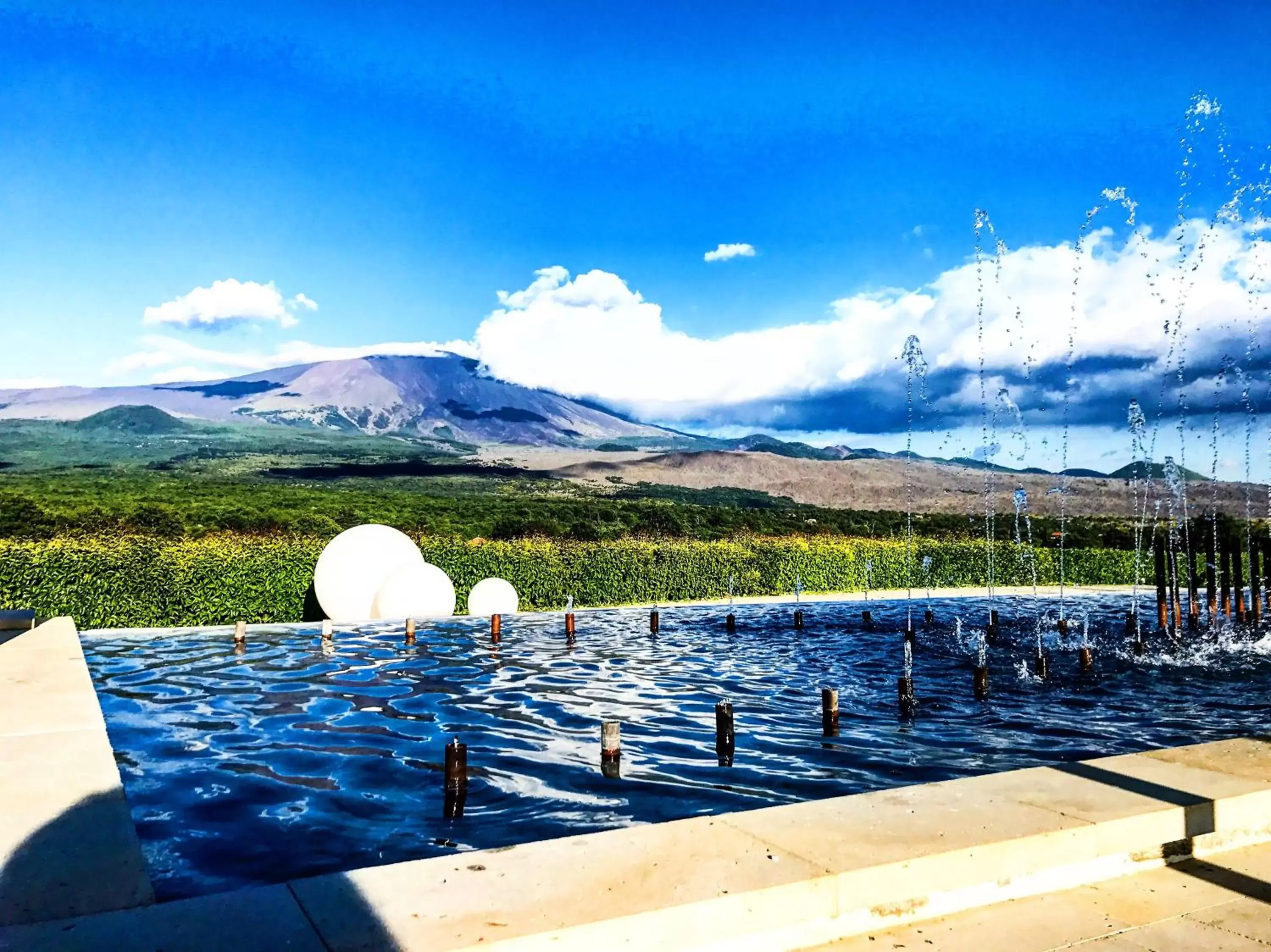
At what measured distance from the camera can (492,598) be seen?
26.2m

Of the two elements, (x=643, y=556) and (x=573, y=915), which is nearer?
(x=573, y=915)

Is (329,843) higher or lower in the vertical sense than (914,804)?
lower

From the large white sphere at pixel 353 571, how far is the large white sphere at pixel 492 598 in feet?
8.55

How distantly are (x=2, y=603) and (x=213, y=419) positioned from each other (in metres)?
153

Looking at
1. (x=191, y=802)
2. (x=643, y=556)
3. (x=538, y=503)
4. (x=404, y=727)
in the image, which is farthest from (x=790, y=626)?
(x=538, y=503)

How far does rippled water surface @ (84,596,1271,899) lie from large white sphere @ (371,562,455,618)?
0.74 meters

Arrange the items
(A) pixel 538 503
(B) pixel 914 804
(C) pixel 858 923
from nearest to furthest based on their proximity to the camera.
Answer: (C) pixel 858 923
(B) pixel 914 804
(A) pixel 538 503

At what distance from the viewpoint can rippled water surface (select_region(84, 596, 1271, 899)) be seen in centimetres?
872

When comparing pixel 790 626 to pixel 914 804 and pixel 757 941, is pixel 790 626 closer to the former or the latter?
pixel 914 804

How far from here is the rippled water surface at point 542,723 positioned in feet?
28.6

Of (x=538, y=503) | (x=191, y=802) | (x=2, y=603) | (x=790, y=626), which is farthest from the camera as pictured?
(x=538, y=503)

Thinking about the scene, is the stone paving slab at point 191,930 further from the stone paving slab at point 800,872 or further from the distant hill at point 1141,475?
the distant hill at point 1141,475

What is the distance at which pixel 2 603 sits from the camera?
23.0 m

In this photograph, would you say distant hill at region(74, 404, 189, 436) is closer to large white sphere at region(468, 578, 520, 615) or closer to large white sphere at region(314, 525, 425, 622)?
large white sphere at region(468, 578, 520, 615)
